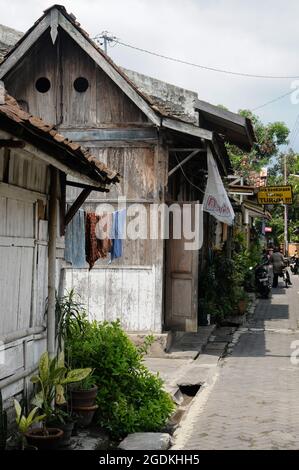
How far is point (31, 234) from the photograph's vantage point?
294 inches

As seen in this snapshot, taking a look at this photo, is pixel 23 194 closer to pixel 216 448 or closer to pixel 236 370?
pixel 216 448

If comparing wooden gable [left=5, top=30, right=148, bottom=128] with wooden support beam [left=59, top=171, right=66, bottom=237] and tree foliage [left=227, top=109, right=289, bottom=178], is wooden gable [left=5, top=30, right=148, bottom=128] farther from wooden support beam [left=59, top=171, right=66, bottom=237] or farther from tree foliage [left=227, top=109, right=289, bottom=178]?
tree foliage [left=227, top=109, right=289, bottom=178]

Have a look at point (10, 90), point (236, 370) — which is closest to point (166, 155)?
point (10, 90)

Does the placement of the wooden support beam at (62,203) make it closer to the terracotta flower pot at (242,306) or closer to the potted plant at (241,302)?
the potted plant at (241,302)

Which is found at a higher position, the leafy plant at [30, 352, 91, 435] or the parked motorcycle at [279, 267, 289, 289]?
the parked motorcycle at [279, 267, 289, 289]

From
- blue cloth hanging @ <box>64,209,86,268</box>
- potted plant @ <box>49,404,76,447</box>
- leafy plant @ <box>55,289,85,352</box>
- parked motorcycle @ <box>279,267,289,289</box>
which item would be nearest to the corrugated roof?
blue cloth hanging @ <box>64,209,86,268</box>

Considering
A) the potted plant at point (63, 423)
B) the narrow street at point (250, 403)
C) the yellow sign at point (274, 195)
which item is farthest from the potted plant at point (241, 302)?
the potted plant at point (63, 423)

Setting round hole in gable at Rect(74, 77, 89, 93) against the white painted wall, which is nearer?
the white painted wall

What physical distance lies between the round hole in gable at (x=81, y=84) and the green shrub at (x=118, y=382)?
612 centimetres

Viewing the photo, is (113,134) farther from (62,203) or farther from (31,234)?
(31,234)

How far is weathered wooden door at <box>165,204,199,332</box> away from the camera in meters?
13.8

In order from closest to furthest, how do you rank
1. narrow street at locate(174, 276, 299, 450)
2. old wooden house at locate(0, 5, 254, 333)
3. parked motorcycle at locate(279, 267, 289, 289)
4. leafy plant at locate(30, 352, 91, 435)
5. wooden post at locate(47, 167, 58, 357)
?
leafy plant at locate(30, 352, 91, 435) → narrow street at locate(174, 276, 299, 450) → wooden post at locate(47, 167, 58, 357) → old wooden house at locate(0, 5, 254, 333) → parked motorcycle at locate(279, 267, 289, 289)

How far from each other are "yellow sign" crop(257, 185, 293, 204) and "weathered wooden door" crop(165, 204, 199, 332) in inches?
424

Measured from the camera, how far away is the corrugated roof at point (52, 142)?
520 cm
